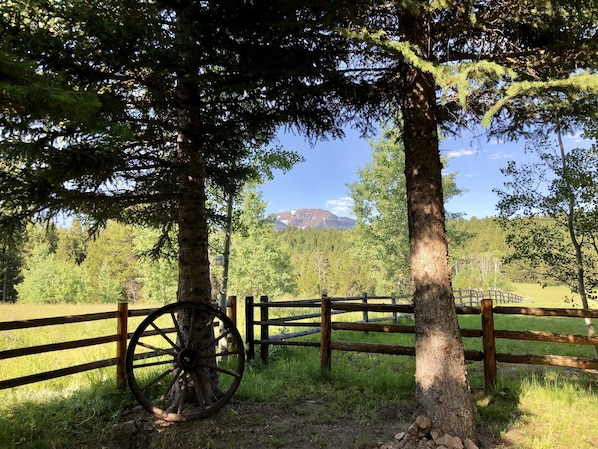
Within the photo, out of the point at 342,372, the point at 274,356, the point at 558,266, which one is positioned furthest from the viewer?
the point at 558,266

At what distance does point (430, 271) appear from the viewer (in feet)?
13.7

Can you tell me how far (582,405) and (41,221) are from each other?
22.8 feet

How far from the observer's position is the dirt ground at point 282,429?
4.08 meters

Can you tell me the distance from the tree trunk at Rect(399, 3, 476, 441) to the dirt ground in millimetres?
590

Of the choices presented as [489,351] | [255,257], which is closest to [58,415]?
[489,351]

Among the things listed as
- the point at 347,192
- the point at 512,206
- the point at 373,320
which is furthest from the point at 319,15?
the point at 347,192

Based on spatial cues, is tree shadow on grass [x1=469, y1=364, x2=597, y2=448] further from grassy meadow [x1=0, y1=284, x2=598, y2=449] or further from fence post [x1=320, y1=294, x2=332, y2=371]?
fence post [x1=320, y1=294, x2=332, y2=371]

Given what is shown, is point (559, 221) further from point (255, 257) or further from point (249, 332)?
point (255, 257)

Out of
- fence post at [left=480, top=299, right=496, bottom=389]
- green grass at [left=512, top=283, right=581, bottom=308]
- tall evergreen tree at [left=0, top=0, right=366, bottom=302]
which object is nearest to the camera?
tall evergreen tree at [left=0, top=0, right=366, bottom=302]

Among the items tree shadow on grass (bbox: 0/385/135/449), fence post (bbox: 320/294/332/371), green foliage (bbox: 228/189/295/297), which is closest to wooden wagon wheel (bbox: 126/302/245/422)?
tree shadow on grass (bbox: 0/385/135/449)

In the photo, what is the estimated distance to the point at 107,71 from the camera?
14.3 ft

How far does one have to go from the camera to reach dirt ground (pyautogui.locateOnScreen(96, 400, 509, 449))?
161 inches

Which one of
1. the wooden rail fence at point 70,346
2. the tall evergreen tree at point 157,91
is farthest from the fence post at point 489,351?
the wooden rail fence at point 70,346

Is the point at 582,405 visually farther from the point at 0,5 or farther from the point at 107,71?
the point at 0,5
